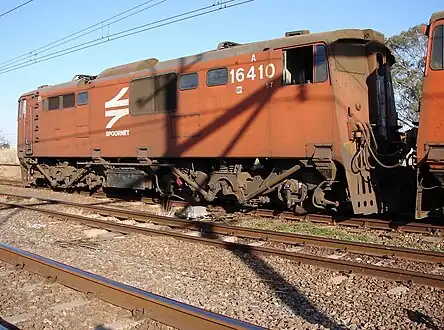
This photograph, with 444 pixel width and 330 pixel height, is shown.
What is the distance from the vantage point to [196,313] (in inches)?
185

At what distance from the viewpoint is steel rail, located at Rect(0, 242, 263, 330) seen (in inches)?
179

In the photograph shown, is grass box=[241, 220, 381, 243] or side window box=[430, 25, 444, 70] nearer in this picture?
side window box=[430, 25, 444, 70]

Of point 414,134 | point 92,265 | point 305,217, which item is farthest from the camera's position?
point 305,217

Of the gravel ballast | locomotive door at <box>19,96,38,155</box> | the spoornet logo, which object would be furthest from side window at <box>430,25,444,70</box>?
locomotive door at <box>19,96,38,155</box>

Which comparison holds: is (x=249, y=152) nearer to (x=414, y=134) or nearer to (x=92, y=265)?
(x=414, y=134)

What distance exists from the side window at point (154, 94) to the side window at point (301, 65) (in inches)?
138

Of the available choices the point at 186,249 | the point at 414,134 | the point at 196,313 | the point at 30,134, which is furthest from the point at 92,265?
the point at 30,134

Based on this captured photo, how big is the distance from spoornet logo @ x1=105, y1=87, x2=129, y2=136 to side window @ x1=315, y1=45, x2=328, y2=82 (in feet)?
21.1

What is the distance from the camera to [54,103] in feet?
60.6

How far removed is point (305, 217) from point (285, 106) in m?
2.64

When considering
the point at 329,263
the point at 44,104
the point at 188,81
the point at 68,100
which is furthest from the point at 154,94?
the point at 329,263

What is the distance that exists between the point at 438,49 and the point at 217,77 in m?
5.08

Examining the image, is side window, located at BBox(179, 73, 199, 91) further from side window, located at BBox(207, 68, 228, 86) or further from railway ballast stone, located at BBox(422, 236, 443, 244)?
railway ballast stone, located at BBox(422, 236, 443, 244)

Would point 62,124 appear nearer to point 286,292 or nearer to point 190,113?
point 190,113
